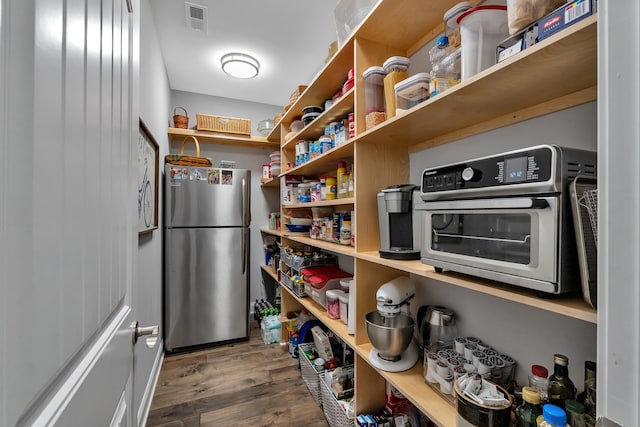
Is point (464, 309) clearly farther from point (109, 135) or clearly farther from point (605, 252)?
Result: point (109, 135)

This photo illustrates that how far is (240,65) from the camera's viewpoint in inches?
95.9

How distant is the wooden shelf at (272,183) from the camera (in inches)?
114

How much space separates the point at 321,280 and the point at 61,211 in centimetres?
154

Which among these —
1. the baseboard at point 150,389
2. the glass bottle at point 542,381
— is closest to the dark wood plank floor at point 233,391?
the baseboard at point 150,389

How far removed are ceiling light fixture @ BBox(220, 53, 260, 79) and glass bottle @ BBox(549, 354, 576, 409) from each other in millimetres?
2700

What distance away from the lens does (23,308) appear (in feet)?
1.01

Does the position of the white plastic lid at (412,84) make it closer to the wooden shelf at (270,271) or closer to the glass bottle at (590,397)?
the glass bottle at (590,397)

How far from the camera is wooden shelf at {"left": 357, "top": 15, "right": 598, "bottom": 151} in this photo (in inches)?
23.3

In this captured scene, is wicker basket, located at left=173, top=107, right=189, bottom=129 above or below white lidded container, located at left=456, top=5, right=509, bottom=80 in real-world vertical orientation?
above

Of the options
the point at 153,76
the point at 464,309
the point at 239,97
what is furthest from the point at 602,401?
Result: the point at 239,97

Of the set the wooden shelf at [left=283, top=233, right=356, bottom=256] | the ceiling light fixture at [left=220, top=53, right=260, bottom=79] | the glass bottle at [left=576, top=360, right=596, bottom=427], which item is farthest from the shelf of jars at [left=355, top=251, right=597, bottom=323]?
the ceiling light fixture at [left=220, top=53, right=260, bottom=79]

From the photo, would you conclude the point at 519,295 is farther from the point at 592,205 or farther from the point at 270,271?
the point at 270,271

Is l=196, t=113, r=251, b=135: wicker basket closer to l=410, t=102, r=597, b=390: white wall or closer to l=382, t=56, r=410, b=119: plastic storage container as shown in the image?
l=382, t=56, r=410, b=119: plastic storage container

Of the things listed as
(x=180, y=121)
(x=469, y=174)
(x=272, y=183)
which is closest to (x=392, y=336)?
(x=469, y=174)
